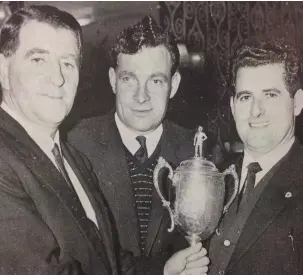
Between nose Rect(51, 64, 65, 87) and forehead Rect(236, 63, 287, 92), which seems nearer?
nose Rect(51, 64, 65, 87)

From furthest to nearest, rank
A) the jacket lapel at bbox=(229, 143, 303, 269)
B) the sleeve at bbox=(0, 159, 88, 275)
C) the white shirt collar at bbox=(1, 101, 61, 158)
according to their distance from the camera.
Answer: the jacket lapel at bbox=(229, 143, 303, 269), the white shirt collar at bbox=(1, 101, 61, 158), the sleeve at bbox=(0, 159, 88, 275)

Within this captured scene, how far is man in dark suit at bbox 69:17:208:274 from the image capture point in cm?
136

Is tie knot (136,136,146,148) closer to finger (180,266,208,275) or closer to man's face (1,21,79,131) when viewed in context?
man's face (1,21,79,131)

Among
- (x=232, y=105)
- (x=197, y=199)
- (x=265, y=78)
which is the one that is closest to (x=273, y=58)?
(x=265, y=78)

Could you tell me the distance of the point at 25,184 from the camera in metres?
1.14

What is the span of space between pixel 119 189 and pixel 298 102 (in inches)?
25.4

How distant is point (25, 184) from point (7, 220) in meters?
0.10

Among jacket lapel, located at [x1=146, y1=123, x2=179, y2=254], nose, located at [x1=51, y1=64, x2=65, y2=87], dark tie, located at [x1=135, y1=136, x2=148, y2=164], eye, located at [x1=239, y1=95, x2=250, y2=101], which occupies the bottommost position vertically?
jacket lapel, located at [x1=146, y1=123, x2=179, y2=254]

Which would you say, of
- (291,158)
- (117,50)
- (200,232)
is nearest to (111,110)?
(117,50)

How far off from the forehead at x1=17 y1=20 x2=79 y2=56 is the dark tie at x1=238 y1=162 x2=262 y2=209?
667 millimetres

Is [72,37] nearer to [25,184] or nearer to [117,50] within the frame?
[117,50]

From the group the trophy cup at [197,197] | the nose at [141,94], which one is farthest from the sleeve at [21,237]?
the nose at [141,94]

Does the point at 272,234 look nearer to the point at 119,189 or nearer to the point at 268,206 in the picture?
the point at 268,206

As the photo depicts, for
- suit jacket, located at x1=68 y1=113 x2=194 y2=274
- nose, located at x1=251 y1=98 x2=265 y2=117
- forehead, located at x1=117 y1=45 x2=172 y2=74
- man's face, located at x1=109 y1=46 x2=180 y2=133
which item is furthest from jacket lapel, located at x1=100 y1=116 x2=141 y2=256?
nose, located at x1=251 y1=98 x2=265 y2=117
